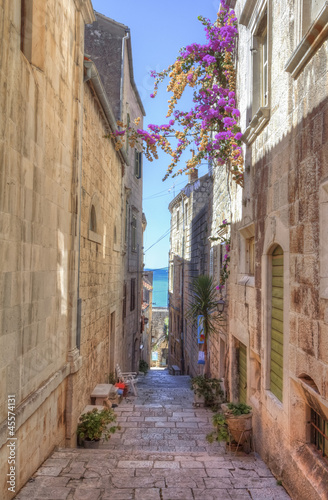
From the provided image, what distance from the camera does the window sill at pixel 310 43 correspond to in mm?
3566

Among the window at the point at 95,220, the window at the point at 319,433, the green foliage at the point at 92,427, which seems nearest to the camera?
the window at the point at 319,433

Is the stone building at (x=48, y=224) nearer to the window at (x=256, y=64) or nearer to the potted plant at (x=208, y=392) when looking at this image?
the potted plant at (x=208, y=392)

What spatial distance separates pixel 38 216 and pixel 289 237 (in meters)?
2.80

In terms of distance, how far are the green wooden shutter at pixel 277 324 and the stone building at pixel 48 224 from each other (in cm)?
283

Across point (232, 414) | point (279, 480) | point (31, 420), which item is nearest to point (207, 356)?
point (232, 414)

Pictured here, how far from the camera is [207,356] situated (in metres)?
12.1

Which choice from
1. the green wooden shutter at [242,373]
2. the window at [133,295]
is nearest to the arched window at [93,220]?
the green wooden shutter at [242,373]

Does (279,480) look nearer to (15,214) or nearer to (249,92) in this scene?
(15,214)

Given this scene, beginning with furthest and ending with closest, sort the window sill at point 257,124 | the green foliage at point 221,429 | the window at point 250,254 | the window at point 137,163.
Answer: the window at point 137,163 → the window at point 250,254 → the green foliage at point 221,429 → the window sill at point 257,124

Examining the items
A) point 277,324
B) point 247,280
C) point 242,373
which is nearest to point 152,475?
point 277,324

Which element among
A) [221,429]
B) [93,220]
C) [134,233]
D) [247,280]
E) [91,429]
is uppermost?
[134,233]

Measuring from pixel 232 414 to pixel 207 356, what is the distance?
20.2 ft

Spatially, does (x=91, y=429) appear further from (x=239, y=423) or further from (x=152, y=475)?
(x=239, y=423)

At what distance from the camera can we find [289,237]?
183 inches
